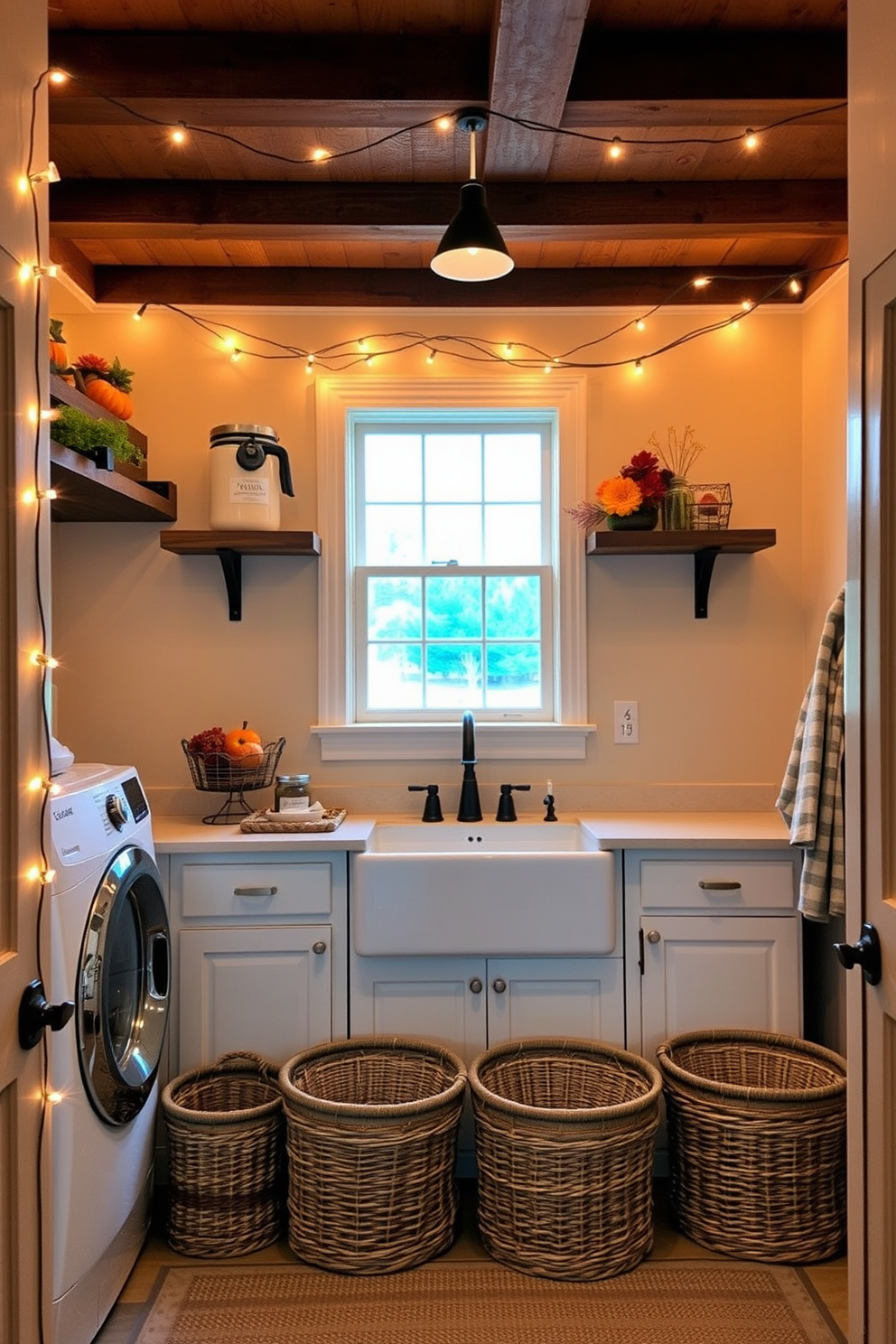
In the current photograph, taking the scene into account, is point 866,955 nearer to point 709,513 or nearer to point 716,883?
point 716,883

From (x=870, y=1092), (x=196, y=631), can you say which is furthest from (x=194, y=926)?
(x=870, y=1092)

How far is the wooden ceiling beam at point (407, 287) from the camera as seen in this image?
2857mm

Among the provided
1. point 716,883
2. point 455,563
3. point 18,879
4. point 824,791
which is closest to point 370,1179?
point 716,883

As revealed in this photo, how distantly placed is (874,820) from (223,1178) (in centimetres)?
173

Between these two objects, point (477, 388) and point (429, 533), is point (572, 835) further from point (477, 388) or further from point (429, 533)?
point (477, 388)

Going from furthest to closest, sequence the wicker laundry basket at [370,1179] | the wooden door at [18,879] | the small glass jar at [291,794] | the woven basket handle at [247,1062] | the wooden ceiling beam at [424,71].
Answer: the small glass jar at [291,794] → the woven basket handle at [247,1062] → the wicker laundry basket at [370,1179] → the wooden ceiling beam at [424,71] → the wooden door at [18,879]

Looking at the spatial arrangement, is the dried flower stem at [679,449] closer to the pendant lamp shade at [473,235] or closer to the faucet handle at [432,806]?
the pendant lamp shade at [473,235]

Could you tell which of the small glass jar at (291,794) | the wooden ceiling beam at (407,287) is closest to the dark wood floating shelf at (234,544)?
the small glass jar at (291,794)

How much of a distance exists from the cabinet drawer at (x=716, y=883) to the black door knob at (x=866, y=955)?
3.31ft

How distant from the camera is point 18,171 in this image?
120 cm

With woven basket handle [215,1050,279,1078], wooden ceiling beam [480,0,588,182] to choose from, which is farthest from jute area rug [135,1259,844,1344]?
wooden ceiling beam [480,0,588,182]

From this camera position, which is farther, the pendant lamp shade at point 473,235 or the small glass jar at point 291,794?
the small glass jar at point 291,794

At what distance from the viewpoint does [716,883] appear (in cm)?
240

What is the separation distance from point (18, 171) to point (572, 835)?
2165mm
